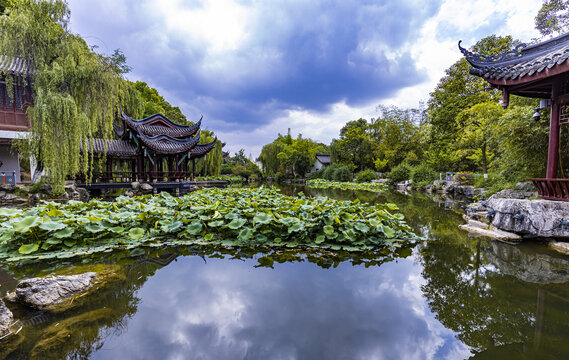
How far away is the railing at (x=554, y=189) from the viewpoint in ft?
13.2

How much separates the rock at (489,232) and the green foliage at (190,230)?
149 centimetres

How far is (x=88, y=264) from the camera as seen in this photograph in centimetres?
307

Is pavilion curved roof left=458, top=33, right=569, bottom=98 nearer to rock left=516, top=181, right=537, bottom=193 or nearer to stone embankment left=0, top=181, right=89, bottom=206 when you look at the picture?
rock left=516, top=181, right=537, bottom=193

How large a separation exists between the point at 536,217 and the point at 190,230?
5597 millimetres

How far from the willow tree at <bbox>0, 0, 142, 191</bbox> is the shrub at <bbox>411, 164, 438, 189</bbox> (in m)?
17.3

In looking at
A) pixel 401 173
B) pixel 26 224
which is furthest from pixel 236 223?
pixel 401 173

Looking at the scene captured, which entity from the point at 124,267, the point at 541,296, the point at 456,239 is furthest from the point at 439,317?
the point at 124,267

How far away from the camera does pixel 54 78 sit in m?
7.00

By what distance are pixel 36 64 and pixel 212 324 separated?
951 centimetres

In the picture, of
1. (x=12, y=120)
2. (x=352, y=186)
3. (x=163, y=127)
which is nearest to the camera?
(x=12, y=120)

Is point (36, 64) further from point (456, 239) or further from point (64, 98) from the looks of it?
point (456, 239)

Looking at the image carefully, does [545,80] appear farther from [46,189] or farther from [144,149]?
[144,149]

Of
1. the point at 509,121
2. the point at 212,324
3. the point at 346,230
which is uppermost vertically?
the point at 509,121

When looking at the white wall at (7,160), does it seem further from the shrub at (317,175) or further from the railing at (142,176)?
the shrub at (317,175)
